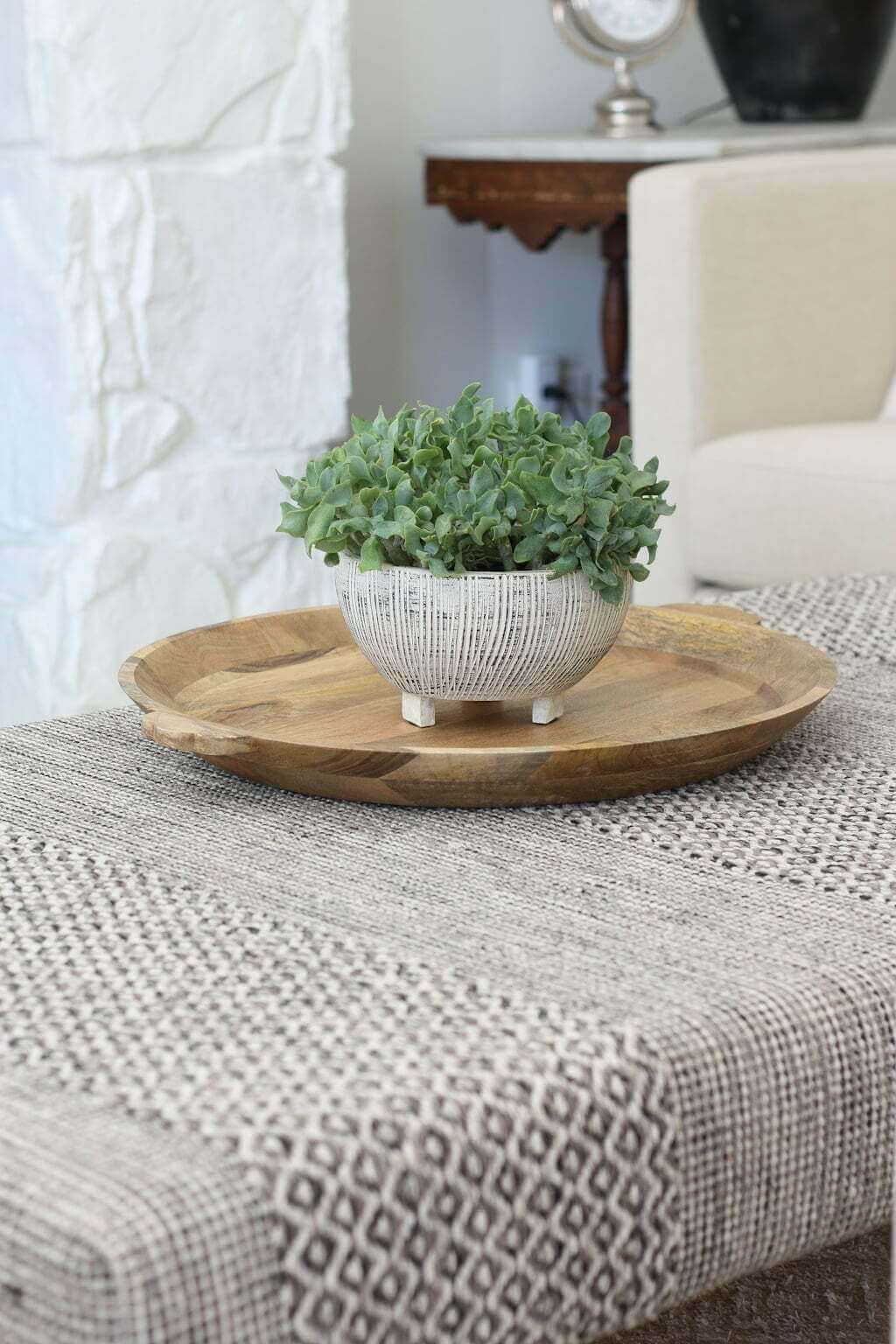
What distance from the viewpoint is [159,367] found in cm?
206

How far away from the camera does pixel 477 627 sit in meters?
0.81

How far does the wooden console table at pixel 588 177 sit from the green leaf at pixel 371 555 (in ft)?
5.38

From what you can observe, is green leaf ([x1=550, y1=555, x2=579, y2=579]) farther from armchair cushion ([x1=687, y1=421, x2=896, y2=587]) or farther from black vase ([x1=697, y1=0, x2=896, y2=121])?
black vase ([x1=697, y1=0, x2=896, y2=121])

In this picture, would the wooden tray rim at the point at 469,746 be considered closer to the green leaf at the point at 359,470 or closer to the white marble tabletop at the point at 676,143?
the green leaf at the point at 359,470

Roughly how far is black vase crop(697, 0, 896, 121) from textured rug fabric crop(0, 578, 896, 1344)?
6.49 ft

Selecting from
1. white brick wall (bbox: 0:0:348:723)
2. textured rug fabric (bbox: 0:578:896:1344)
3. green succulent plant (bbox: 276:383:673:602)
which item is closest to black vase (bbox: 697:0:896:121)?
white brick wall (bbox: 0:0:348:723)

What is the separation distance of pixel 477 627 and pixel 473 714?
0.30ft

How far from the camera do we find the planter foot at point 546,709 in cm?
88

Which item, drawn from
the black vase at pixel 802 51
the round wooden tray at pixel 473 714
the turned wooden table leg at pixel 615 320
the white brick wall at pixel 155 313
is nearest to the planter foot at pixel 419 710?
the round wooden tray at pixel 473 714

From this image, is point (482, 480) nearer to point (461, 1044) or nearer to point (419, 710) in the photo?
point (419, 710)

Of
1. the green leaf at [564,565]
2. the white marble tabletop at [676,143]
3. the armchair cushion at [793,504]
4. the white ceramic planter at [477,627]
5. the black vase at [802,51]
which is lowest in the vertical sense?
the armchair cushion at [793,504]

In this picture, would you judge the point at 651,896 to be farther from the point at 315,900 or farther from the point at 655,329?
the point at 655,329

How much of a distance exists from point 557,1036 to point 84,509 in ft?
5.24

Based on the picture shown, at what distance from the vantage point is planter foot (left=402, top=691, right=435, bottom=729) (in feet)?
2.86
